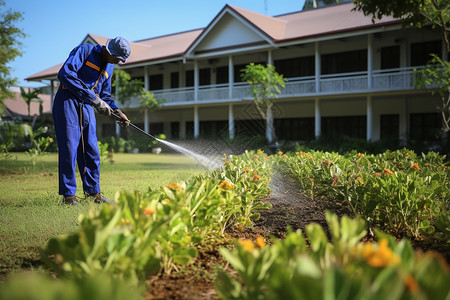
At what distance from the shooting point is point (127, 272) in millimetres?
1701

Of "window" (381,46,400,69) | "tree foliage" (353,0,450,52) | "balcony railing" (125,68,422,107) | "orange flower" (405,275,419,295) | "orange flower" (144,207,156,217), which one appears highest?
"window" (381,46,400,69)

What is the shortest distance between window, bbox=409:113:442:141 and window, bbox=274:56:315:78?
216 inches

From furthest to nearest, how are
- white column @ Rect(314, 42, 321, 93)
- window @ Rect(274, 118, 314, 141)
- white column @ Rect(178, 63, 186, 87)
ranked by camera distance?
white column @ Rect(178, 63, 186, 87) < window @ Rect(274, 118, 314, 141) < white column @ Rect(314, 42, 321, 93)

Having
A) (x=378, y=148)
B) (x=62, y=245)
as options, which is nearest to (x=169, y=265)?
(x=62, y=245)

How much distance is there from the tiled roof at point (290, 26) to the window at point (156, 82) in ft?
5.65

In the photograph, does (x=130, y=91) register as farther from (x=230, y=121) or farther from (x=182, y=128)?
(x=230, y=121)

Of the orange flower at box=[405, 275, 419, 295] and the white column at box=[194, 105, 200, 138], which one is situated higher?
the white column at box=[194, 105, 200, 138]

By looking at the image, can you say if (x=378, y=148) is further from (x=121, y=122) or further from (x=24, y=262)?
(x=24, y=262)

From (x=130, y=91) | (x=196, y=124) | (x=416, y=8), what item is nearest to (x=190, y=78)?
(x=196, y=124)

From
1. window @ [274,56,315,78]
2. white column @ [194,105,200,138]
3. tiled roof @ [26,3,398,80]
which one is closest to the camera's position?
tiled roof @ [26,3,398,80]

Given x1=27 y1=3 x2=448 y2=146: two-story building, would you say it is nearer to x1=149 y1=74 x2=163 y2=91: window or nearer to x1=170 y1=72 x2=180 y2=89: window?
x1=170 y1=72 x2=180 y2=89: window

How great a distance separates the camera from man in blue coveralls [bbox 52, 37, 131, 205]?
4785 millimetres

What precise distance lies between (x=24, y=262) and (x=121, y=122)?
291cm

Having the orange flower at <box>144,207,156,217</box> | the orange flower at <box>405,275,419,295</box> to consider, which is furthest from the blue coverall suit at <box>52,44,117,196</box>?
the orange flower at <box>405,275,419,295</box>
